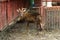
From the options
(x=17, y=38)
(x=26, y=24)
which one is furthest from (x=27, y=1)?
(x=17, y=38)

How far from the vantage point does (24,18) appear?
16.4 feet

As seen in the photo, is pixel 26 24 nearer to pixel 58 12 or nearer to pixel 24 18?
pixel 24 18

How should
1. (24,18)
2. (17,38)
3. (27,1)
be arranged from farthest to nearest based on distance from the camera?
1. (27,1)
2. (24,18)
3. (17,38)

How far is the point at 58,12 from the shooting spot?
15.4 ft

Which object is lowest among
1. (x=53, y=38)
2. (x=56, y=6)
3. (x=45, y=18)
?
(x=53, y=38)

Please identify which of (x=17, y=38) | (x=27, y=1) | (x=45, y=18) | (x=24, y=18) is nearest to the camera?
(x=17, y=38)

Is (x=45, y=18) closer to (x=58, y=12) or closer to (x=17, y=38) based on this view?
(x=58, y=12)

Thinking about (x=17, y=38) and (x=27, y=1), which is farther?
(x=27, y=1)

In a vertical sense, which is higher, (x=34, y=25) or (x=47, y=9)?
(x=47, y=9)

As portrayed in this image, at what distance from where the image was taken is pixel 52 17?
185 inches

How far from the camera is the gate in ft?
15.4

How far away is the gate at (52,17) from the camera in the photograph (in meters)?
4.69

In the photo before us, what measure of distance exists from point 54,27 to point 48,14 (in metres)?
0.44

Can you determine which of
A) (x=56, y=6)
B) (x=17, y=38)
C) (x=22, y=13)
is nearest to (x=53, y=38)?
(x=17, y=38)
